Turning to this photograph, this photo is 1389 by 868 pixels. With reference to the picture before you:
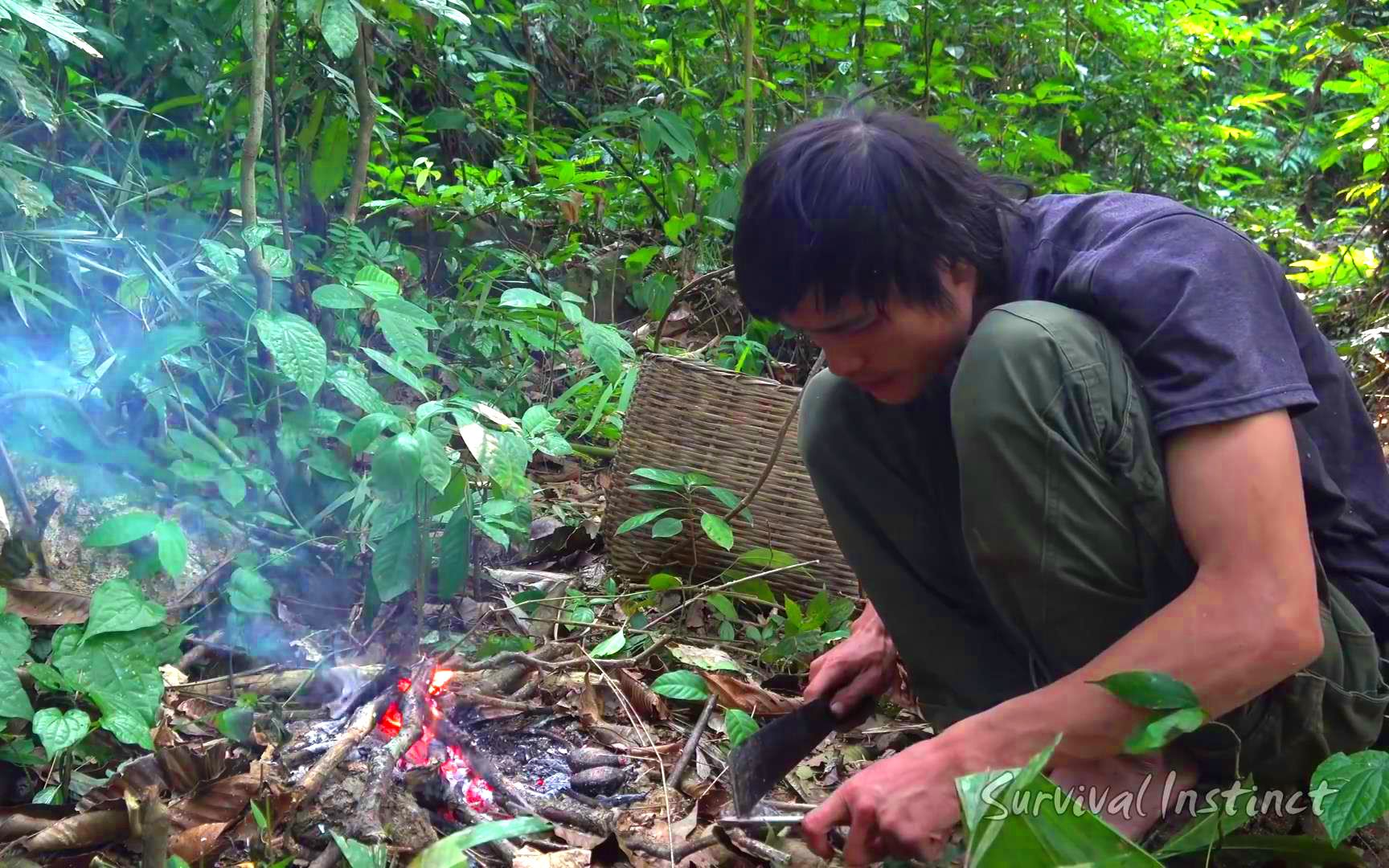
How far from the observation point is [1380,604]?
68.6 inches

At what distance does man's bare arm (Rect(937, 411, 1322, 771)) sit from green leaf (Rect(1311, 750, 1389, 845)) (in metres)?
0.17

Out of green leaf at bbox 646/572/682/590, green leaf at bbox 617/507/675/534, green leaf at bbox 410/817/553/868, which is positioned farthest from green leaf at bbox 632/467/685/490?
green leaf at bbox 410/817/553/868

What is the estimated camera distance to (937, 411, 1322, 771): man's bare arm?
1.41 meters

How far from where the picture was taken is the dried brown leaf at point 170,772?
1852mm

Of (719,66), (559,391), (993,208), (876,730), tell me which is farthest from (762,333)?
(993,208)

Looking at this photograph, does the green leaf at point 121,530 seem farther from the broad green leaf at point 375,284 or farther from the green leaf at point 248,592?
the broad green leaf at point 375,284

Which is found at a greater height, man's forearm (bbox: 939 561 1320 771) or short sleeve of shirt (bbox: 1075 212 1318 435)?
short sleeve of shirt (bbox: 1075 212 1318 435)

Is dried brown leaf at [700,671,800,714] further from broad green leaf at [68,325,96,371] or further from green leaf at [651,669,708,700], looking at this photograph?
broad green leaf at [68,325,96,371]

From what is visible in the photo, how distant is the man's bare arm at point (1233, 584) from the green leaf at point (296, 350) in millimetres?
1485

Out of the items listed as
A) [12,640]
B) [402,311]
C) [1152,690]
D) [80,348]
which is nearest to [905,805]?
[1152,690]

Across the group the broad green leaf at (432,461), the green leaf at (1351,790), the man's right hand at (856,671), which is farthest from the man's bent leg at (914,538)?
the broad green leaf at (432,461)

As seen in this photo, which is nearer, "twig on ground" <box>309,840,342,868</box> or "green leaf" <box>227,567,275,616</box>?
"twig on ground" <box>309,840,342,868</box>

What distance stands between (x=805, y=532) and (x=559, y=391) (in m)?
1.63

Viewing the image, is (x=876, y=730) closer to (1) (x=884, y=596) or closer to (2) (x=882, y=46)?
(1) (x=884, y=596)
